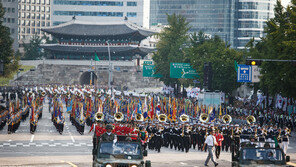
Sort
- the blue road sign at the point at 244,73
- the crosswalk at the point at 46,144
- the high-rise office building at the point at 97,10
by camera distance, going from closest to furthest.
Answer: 1. the crosswalk at the point at 46,144
2. the blue road sign at the point at 244,73
3. the high-rise office building at the point at 97,10

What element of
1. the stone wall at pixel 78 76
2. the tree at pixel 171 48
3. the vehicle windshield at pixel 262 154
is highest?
the tree at pixel 171 48

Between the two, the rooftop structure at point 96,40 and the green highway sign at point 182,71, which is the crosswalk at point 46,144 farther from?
the rooftop structure at point 96,40

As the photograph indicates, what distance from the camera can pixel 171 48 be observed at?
300 feet

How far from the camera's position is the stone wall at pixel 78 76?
127 meters

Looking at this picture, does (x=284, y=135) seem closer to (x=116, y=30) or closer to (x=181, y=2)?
(x=116, y=30)

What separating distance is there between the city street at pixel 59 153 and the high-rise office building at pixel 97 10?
4110 inches

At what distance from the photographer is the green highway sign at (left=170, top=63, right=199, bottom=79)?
74.5m

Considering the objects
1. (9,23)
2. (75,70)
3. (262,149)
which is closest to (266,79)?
(262,149)

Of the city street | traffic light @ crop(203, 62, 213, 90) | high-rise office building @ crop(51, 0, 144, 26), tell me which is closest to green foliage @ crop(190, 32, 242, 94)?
traffic light @ crop(203, 62, 213, 90)

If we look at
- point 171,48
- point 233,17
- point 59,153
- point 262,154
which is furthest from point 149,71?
point 233,17

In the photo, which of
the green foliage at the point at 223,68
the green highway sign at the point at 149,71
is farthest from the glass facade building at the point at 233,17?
the green foliage at the point at 223,68

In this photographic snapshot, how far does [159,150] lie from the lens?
33062 mm

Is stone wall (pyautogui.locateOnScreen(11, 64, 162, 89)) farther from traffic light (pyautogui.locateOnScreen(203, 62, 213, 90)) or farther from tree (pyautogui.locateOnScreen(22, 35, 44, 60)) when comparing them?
traffic light (pyautogui.locateOnScreen(203, 62, 213, 90))

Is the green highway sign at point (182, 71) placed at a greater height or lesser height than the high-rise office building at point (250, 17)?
lesser
